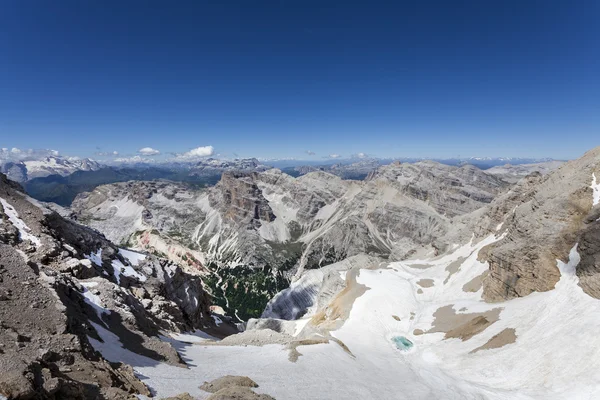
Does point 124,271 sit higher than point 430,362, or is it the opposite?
point 124,271

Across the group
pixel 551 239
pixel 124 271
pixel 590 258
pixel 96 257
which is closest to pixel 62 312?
pixel 96 257

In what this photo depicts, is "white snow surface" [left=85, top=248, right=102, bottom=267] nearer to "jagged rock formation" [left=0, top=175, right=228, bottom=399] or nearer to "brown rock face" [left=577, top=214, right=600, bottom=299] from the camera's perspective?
"jagged rock formation" [left=0, top=175, right=228, bottom=399]

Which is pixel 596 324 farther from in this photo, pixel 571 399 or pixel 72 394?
pixel 72 394

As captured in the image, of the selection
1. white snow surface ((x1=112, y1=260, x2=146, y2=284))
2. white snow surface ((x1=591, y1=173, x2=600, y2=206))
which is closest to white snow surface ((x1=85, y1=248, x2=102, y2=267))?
white snow surface ((x1=112, y1=260, x2=146, y2=284))

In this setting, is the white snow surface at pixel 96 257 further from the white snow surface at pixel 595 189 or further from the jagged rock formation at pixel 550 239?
the white snow surface at pixel 595 189

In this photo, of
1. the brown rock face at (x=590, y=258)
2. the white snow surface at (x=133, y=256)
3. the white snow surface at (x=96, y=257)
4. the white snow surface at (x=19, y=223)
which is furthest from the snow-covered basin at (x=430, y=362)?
the white snow surface at (x=133, y=256)

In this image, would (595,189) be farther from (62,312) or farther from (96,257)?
(96,257)
